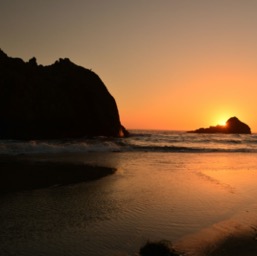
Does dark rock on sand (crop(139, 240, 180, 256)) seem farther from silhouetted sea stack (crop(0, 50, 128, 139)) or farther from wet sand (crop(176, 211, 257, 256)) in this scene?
silhouetted sea stack (crop(0, 50, 128, 139))

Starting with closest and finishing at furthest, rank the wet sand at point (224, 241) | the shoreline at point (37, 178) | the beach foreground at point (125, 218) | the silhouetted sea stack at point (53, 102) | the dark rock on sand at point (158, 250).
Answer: the dark rock on sand at point (158, 250) → the wet sand at point (224, 241) → the beach foreground at point (125, 218) → the shoreline at point (37, 178) → the silhouetted sea stack at point (53, 102)

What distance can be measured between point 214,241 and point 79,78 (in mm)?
49151

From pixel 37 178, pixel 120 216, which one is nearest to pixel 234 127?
pixel 37 178

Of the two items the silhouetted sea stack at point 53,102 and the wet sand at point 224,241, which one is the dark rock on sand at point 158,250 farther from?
the silhouetted sea stack at point 53,102

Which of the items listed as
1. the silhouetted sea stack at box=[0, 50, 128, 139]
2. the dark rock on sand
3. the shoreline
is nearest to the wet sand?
the dark rock on sand

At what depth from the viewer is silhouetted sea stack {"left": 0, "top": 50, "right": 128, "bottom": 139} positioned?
3797 cm

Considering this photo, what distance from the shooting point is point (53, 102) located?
1730 inches

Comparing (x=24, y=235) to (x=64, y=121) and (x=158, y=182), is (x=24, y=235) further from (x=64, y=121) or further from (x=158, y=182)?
(x=64, y=121)

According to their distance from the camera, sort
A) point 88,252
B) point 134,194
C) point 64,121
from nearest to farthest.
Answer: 1. point 88,252
2. point 134,194
3. point 64,121

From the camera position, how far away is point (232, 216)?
6375mm

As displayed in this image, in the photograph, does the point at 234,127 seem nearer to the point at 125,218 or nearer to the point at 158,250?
the point at 125,218

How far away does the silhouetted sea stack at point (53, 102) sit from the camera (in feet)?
125

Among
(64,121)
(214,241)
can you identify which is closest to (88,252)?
(214,241)

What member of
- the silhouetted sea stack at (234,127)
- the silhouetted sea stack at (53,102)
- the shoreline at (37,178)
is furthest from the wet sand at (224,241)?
the silhouetted sea stack at (234,127)
